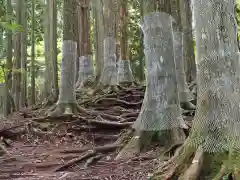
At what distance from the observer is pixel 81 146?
8953 mm

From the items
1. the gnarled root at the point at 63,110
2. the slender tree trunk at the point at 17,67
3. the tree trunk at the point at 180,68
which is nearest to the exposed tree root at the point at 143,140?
the tree trunk at the point at 180,68

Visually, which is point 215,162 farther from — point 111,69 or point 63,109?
point 111,69

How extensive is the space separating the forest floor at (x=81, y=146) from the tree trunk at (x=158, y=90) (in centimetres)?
30

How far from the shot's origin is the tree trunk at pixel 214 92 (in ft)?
14.0

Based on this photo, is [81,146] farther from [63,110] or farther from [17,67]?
[17,67]

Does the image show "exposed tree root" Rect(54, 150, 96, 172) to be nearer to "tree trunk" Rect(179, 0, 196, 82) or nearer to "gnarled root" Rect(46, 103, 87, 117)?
"gnarled root" Rect(46, 103, 87, 117)

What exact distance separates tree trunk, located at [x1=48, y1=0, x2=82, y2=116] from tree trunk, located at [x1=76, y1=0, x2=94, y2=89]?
223 inches

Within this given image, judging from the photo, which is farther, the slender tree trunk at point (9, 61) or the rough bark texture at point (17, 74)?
the rough bark texture at point (17, 74)

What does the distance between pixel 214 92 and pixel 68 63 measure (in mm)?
6880

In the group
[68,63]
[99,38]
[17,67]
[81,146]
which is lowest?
[81,146]

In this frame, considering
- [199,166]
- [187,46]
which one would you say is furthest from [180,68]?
[199,166]

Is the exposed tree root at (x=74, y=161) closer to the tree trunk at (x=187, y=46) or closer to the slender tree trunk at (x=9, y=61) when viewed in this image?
the tree trunk at (x=187, y=46)

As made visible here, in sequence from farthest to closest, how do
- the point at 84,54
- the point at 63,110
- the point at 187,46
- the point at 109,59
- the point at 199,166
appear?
1. the point at 84,54
2. the point at 109,59
3. the point at 187,46
4. the point at 63,110
5. the point at 199,166

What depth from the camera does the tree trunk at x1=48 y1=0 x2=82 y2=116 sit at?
10664 millimetres
